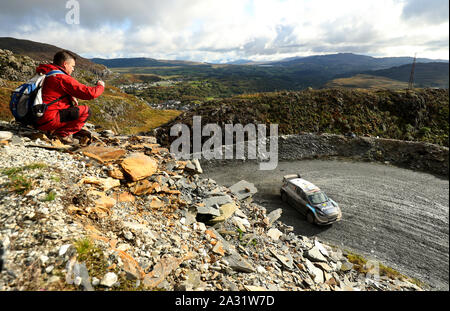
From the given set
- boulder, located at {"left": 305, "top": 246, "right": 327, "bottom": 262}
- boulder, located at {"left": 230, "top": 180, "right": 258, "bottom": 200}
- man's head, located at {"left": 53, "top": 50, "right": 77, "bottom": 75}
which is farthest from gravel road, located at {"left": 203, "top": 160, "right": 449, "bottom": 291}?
man's head, located at {"left": 53, "top": 50, "right": 77, "bottom": 75}

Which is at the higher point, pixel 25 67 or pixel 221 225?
pixel 25 67

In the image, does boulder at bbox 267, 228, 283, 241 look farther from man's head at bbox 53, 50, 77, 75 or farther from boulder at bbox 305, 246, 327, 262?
man's head at bbox 53, 50, 77, 75

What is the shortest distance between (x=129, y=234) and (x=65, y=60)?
5.71 meters

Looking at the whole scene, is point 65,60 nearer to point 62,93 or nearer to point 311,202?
point 62,93

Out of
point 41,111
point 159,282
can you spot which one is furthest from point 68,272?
point 41,111

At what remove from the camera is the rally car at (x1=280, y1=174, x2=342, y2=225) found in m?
13.6

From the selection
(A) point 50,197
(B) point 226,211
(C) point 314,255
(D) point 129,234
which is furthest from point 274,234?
(A) point 50,197

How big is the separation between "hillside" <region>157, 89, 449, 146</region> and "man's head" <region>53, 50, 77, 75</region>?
866 inches

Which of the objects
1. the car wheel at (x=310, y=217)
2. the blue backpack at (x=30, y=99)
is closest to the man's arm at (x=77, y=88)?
the blue backpack at (x=30, y=99)

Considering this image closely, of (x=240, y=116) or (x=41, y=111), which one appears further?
(x=240, y=116)

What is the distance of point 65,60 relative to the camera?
659 centimetres
